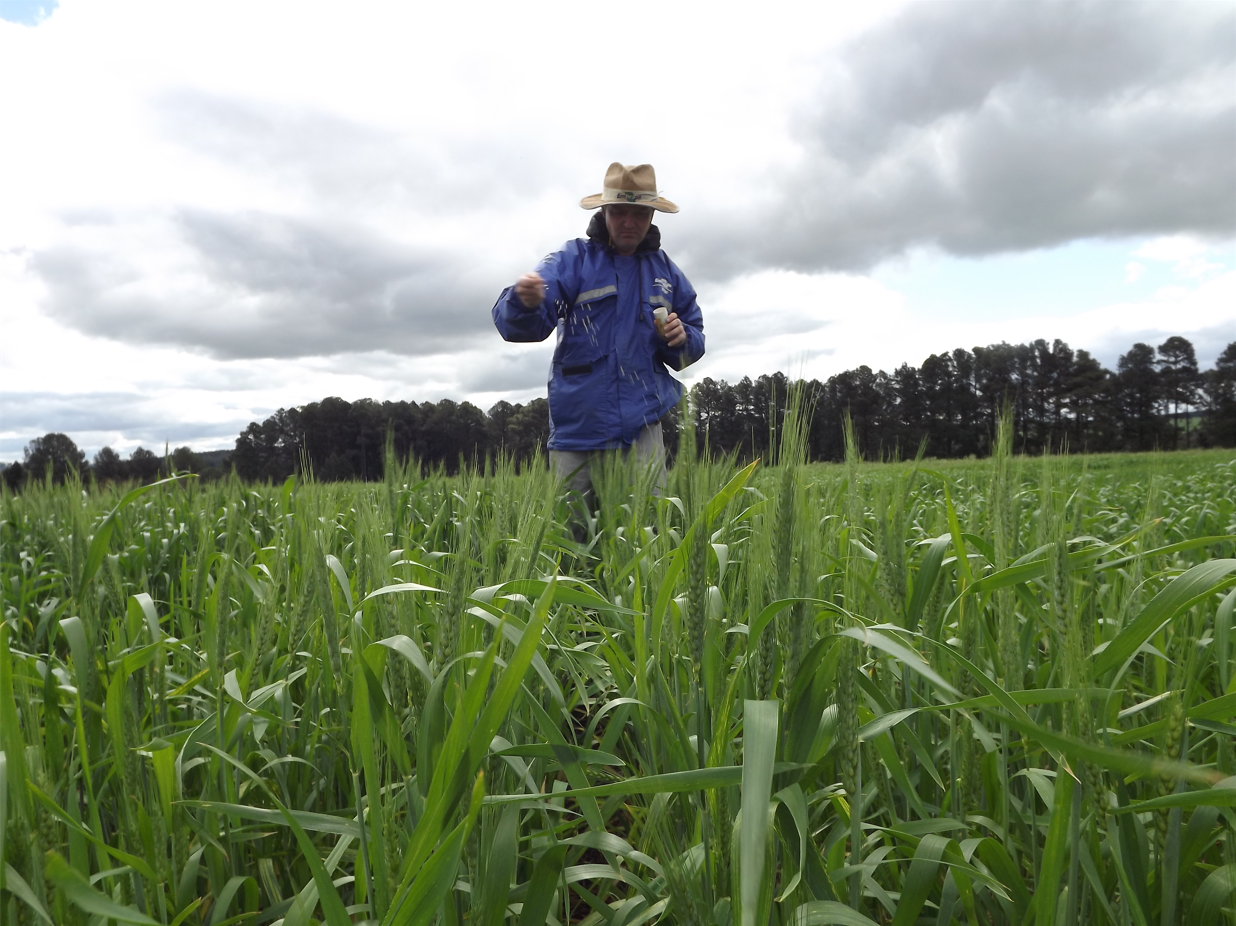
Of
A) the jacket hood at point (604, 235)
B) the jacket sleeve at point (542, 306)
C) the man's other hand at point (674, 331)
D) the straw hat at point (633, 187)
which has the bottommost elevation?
the man's other hand at point (674, 331)

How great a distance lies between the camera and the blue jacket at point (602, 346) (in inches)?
172

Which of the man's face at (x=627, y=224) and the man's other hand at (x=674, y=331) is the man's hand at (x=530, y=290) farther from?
the man's face at (x=627, y=224)

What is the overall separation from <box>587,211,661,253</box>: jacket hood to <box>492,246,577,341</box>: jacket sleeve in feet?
0.70

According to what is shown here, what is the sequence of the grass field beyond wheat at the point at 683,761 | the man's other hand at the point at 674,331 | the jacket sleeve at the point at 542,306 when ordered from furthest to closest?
the jacket sleeve at the point at 542,306
the man's other hand at the point at 674,331
the grass field beyond wheat at the point at 683,761

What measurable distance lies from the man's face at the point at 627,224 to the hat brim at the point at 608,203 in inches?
2.6

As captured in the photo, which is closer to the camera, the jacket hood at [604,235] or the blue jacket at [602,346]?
the blue jacket at [602,346]

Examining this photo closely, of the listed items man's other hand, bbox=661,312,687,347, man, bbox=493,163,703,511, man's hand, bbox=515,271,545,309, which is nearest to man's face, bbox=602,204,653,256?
man, bbox=493,163,703,511

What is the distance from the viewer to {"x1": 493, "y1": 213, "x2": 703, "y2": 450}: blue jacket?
4371mm

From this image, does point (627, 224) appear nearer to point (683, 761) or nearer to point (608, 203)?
point (608, 203)

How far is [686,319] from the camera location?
490cm

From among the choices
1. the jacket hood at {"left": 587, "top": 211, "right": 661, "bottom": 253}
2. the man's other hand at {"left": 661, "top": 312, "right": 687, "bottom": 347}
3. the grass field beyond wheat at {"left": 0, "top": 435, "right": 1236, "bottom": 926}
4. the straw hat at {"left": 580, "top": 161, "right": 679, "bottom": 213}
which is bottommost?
the grass field beyond wheat at {"left": 0, "top": 435, "right": 1236, "bottom": 926}

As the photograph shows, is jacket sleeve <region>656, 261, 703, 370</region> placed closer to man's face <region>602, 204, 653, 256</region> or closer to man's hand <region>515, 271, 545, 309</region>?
man's face <region>602, 204, 653, 256</region>

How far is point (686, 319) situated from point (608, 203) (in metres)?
1.03

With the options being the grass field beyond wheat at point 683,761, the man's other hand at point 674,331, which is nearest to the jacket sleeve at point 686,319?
the man's other hand at point 674,331
